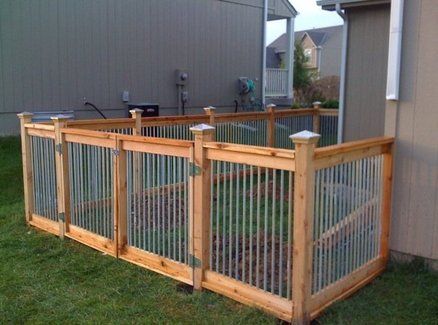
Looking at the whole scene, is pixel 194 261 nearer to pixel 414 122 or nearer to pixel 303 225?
pixel 303 225

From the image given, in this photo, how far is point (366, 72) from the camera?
6977 millimetres

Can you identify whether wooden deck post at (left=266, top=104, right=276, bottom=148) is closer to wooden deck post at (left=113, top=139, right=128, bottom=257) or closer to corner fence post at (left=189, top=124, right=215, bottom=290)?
wooden deck post at (left=113, top=139, right=128, bottom=257)

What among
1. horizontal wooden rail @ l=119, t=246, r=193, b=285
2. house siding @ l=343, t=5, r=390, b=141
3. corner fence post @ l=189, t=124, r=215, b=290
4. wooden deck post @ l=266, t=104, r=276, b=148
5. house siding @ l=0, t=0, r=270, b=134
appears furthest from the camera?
house siding @ l=0, t=0, r=270, b=134

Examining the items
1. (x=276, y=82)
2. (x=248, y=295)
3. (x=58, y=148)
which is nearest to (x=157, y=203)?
(x=248, y=295)

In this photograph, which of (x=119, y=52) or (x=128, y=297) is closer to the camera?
(x=128, y=297)

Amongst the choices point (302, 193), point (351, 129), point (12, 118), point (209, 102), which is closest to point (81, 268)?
point (302, 193)

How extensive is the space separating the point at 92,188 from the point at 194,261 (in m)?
1.53

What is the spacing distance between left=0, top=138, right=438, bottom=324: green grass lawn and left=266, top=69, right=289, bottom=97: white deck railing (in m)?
13.4

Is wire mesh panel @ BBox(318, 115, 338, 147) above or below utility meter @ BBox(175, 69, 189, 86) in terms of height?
below

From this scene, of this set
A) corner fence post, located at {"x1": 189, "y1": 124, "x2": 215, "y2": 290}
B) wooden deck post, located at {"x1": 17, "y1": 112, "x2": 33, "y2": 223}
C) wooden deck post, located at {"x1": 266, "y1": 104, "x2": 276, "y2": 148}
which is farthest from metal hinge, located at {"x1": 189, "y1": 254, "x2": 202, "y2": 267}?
wooden deck post, located at {"x1": 266, "y1": 104, "x2": 276, "y2": 148}

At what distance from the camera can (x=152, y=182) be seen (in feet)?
14.9

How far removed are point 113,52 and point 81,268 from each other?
8569 millimetres

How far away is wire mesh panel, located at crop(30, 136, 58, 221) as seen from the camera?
5316 mm

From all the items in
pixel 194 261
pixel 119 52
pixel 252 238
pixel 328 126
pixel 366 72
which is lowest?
pixel 194 261
